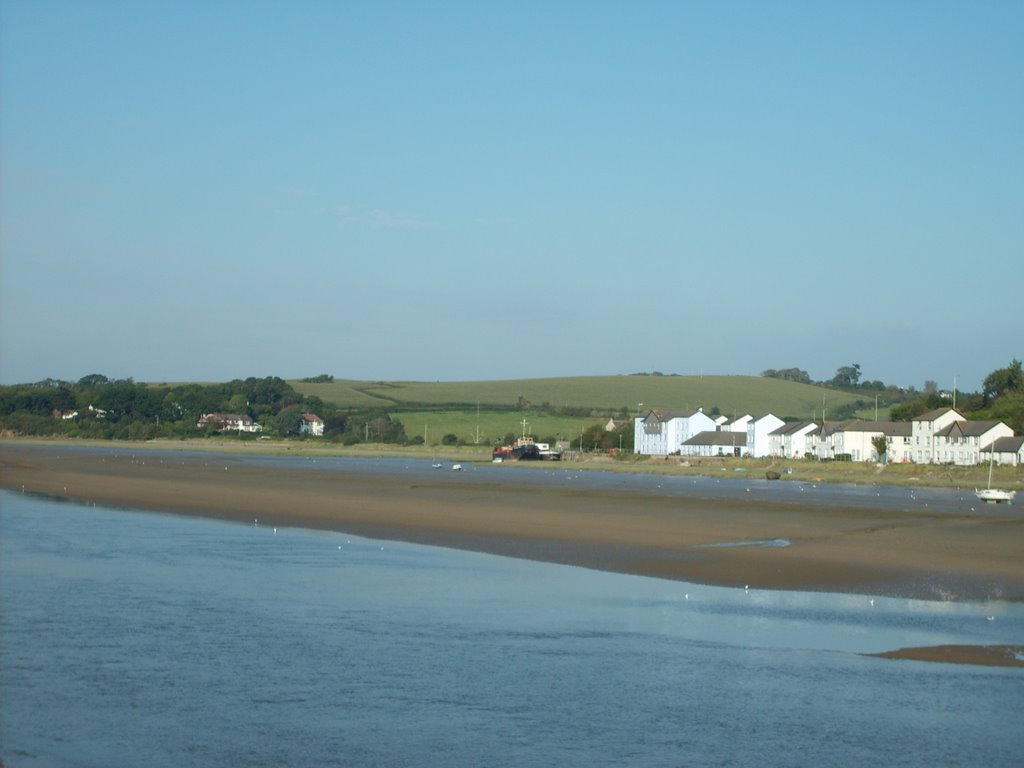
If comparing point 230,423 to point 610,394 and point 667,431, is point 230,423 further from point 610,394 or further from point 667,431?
point 667,431

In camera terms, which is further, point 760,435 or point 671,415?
point 671,415

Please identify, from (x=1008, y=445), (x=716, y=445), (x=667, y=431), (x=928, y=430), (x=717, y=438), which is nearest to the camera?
(x=1008, y=445)

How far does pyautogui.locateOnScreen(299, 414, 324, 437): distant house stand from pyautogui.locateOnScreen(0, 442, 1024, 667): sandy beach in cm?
7789

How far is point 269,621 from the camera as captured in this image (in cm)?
1659

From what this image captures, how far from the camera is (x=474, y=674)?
13.6 m

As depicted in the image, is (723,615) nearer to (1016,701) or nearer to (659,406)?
(1016,701)

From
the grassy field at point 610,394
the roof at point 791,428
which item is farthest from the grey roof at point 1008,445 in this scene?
the grassy field at point 610,394

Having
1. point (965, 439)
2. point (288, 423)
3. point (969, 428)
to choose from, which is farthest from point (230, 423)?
point (969, 428)

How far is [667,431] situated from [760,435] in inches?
405

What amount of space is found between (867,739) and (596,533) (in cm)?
1851

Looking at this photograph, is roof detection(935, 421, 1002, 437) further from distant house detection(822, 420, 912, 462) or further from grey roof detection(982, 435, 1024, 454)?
distant house detection(822, 420, 912, 462)

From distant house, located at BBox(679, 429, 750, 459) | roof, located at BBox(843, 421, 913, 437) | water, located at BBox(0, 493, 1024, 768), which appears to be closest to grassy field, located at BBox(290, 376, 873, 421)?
distant house, located at BBox(679, 429, 750, 459)

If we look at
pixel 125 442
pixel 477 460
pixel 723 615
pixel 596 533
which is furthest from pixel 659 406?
pixel 723 615

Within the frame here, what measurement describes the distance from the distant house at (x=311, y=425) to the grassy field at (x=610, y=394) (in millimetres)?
5306
